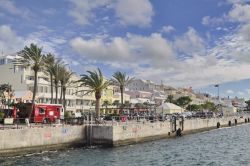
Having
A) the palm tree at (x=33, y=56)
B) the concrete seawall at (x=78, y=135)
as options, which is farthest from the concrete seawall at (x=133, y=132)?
the palm tree at (x=33, y=56)

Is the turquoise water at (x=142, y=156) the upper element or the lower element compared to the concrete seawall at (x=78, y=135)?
lower

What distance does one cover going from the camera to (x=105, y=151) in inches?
1779

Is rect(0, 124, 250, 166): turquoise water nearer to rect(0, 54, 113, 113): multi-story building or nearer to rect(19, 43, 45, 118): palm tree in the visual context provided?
rect(19, 43, 45, 118): palm tree

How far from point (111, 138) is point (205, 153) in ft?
36.5

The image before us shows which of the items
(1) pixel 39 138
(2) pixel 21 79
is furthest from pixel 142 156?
(2) pixel 21 79

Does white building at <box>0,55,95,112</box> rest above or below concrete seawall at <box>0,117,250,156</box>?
above

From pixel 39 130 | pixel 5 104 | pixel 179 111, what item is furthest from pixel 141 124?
pixel 179 111

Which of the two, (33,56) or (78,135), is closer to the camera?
(78,135)

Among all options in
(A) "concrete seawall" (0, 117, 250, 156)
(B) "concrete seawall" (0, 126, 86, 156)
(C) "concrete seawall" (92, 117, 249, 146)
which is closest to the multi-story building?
(C) "concrete seawall" (92, 117, 249, 146)

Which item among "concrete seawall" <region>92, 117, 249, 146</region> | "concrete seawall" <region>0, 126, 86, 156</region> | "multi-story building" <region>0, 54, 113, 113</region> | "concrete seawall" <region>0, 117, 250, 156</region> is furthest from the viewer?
"multi-story building" <region>0, 54, 113, 113</region>

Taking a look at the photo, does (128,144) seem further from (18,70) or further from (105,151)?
(18,70)

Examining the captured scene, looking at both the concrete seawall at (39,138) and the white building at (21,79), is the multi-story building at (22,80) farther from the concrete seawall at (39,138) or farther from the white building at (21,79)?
the concrete seawall at (39,138)

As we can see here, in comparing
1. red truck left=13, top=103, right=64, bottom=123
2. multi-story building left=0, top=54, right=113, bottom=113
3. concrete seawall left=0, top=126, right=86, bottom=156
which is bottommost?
concrete seawall left=0, top=126, right=86, bottom=156

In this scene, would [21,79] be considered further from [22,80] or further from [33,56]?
[33,56]
